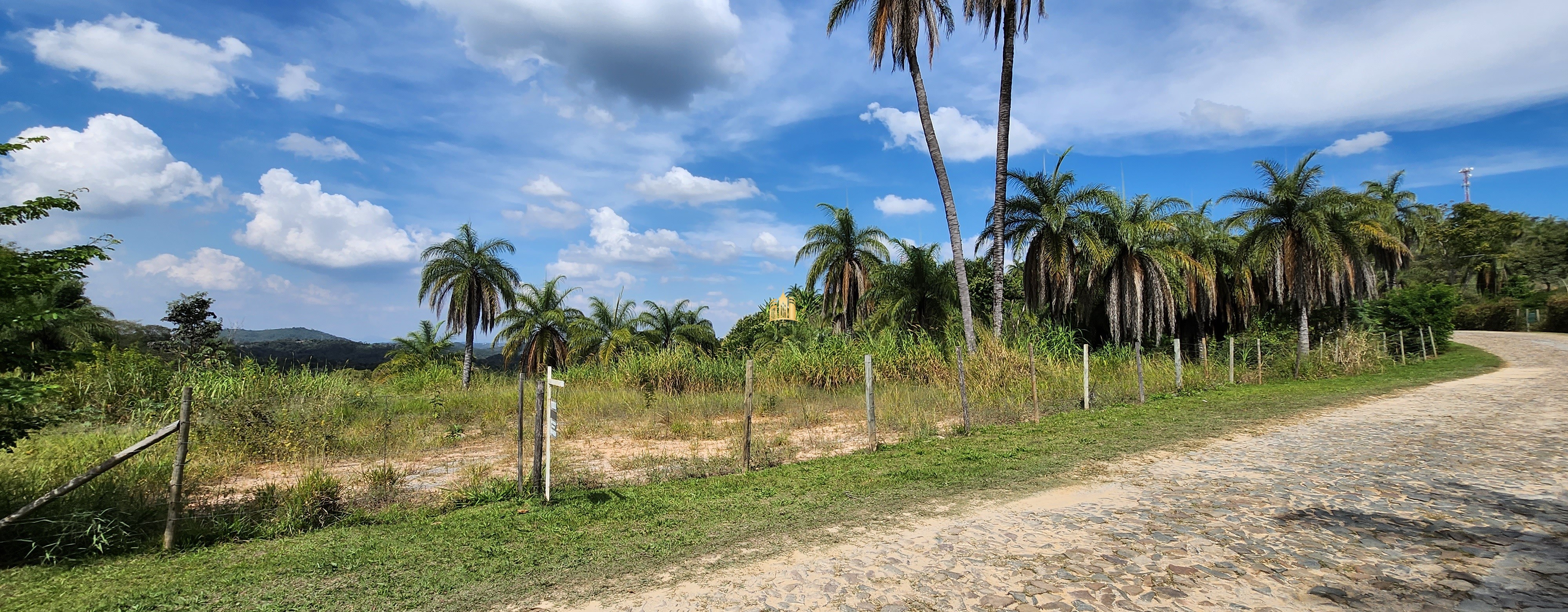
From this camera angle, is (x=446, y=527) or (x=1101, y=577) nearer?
(x=1101, y=577)

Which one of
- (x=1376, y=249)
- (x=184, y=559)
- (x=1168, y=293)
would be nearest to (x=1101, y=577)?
(x=184, y=559)

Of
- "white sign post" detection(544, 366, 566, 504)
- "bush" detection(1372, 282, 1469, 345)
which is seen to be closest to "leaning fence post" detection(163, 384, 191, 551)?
"white sign post" detection(544, 366, 566, 504)

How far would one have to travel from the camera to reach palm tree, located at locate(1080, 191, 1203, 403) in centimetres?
2314

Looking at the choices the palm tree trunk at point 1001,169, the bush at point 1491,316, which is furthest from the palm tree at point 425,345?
the bush at point 1491,316

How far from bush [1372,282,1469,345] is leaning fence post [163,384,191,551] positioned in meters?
38.1

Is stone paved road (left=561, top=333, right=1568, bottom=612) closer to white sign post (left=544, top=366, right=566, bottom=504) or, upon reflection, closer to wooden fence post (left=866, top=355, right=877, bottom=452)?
white sign post (left=544, top=366, right=566, bottom=504)

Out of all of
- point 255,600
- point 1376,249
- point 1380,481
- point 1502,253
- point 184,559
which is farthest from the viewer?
point 1502,253

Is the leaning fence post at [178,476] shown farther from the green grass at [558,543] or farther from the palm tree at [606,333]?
the palm tree at [606,333]

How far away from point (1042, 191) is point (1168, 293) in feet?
19.0

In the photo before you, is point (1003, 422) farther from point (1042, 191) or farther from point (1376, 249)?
point (1376, 249)

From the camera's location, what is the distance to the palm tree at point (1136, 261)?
23141mm

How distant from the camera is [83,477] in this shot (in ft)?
17.0

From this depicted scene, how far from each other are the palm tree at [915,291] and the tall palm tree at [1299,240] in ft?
32.9

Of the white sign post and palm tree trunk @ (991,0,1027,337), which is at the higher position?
palm tree trunk @ (991,0,1027,337)
